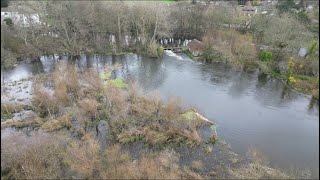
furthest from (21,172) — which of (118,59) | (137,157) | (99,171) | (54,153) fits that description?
(118,59)

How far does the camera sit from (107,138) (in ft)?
72.5

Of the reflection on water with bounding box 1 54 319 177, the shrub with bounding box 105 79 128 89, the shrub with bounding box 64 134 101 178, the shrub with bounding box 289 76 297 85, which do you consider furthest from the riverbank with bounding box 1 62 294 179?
the shrub with bounding box 289 76 297 85

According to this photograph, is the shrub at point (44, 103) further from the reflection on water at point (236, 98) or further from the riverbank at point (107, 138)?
the reflection on water at point (236, 98)

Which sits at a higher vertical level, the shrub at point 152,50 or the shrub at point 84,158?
the shrub at point 152,50

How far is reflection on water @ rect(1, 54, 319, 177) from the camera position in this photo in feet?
72.4

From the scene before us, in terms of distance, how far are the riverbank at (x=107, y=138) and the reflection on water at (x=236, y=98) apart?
7.81 feet

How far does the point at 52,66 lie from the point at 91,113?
1487 centimetres

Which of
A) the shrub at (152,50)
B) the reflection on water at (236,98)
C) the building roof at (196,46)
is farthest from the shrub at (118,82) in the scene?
the building roof at (196,46)

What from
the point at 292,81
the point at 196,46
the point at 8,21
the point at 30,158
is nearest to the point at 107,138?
the point at 30,158

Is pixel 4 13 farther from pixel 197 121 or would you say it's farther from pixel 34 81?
pixel 197 121

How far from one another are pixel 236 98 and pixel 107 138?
1384cm

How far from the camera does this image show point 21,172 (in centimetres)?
1700

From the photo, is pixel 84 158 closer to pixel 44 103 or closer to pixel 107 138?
pixel 107 138

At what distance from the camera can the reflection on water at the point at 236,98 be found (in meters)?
22.1
